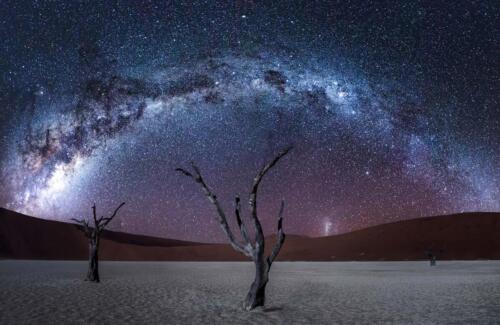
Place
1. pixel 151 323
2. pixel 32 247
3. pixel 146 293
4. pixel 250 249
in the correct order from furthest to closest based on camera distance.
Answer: pixel 32 247
pixel 146 293
pixel 250 249
pixel 151 323

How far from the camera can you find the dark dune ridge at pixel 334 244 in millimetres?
97188

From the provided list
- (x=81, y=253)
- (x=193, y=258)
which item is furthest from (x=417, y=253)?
(x=81, y=253)


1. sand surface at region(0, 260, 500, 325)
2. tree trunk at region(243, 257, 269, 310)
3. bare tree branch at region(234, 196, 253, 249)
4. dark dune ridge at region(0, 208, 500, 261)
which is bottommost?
sand surface at region(0, 260, 500, 325)

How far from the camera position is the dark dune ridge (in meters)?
97.2

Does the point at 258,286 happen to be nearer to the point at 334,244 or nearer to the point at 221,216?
the point at 221,216

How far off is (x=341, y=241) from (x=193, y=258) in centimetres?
3595

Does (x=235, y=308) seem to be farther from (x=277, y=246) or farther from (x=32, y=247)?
(x=32, y=247)

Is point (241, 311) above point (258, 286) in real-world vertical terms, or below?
below

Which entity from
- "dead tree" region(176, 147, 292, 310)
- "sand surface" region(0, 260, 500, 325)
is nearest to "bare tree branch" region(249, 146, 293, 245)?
"dead tree" region(176, 147, 292, 310)

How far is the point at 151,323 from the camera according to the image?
13.0 m

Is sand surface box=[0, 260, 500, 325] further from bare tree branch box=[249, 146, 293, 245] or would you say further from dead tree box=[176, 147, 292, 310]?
bare tree branch box=[249, 146, 293, 245]

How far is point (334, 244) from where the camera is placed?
121188 millimetres

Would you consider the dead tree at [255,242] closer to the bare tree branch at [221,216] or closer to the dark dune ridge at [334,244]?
the bare tree branch at [221,216]

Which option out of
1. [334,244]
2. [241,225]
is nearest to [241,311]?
[241,225]
